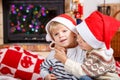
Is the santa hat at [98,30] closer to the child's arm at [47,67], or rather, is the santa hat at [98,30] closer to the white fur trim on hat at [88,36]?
the white fur trim on hat at [88,36]

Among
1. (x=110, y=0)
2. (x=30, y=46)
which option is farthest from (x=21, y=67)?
(x=110, y=0)

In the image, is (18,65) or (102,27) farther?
(18,65)

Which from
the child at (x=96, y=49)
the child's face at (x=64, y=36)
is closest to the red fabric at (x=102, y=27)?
the child at (x=96, y=49)

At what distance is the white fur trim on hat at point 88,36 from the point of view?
100 centimetres

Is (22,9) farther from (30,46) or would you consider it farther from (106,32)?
(106,32)

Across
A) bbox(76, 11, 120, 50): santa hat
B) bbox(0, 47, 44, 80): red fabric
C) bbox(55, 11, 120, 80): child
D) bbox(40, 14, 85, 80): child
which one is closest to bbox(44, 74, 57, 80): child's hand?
bbox(40, 14, 85, 80): child

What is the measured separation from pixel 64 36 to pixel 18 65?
779 mm

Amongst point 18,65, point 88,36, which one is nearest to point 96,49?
point 88,36

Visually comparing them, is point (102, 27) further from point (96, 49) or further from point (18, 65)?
point (18, 65)

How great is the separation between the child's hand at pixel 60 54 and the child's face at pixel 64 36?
0.06 ft

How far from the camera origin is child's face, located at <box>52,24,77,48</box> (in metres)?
1.08

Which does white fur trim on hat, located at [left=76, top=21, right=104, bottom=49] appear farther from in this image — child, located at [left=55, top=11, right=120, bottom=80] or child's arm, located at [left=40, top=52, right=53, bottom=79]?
child's arm, located at [left=40, top=52, right=53, bottom=79]

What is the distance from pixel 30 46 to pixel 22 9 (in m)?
0.52

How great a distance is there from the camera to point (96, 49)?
1002mm
